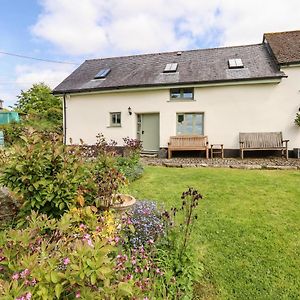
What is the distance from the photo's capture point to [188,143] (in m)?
11.9

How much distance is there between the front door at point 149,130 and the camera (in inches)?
521

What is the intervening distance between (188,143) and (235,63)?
185 inches

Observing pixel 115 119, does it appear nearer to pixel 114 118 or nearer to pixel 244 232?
pixel 114 118

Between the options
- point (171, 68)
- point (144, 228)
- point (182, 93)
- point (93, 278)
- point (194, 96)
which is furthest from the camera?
point (171, 68)

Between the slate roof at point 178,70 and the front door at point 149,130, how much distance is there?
174 cm

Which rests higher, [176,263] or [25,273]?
[25,273]

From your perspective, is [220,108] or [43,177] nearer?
[43,177]

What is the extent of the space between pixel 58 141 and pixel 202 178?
487 centimetres

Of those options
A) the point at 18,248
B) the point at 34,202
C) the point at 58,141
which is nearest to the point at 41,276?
the point at 18,248

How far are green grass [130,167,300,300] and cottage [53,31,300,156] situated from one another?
5.30 meters

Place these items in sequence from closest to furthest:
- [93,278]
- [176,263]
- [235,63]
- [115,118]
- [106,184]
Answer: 1. [93,278]
2. [176,263]
3. [106,184]
4. [235,63]
5. [115,118]

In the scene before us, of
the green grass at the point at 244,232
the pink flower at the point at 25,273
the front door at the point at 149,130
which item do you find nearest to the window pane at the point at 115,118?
the front door at the point at 149,130

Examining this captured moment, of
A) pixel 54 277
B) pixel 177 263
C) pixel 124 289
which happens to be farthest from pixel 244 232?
pixel 54 277

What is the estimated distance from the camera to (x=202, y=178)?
23.3 ft
